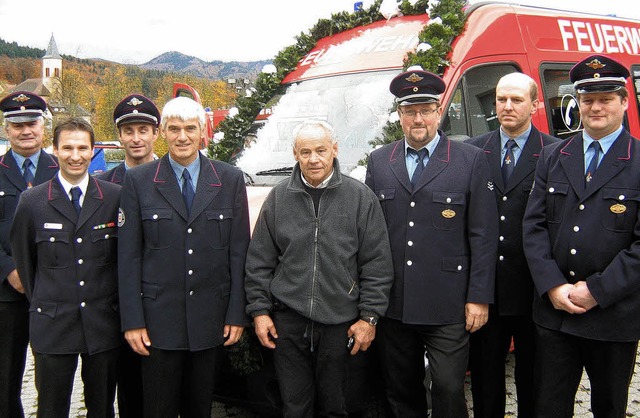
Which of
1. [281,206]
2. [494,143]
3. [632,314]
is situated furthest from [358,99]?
[632,314]

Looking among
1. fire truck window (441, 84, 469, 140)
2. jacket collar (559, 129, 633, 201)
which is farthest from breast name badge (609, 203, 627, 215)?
fire truck window (441, 84, 469, 140)

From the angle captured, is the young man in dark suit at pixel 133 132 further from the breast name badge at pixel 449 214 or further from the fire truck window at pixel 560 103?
the fire truck window at pixel 560 103

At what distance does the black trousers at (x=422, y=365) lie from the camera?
306 cm

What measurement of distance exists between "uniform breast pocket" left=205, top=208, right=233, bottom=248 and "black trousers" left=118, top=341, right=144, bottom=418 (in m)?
0.94

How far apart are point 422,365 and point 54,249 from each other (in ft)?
6.48

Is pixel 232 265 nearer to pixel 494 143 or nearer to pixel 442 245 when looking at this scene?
pixel 442 245

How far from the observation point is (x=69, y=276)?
2.97 metres

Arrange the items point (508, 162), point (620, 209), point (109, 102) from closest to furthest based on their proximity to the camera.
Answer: point (620, 209) < point (508, 162) < point (109, 102)

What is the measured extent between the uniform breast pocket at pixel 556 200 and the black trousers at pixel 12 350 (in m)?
2.87

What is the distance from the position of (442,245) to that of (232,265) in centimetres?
107

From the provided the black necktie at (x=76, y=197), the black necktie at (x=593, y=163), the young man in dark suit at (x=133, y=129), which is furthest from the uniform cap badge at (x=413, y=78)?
the black necktie at (x=76, y=197)

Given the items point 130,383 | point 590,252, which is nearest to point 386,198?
point 590,252

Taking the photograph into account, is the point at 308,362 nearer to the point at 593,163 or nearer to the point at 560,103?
the point at 593,163

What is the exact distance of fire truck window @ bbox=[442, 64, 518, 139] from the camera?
13.8 ft
